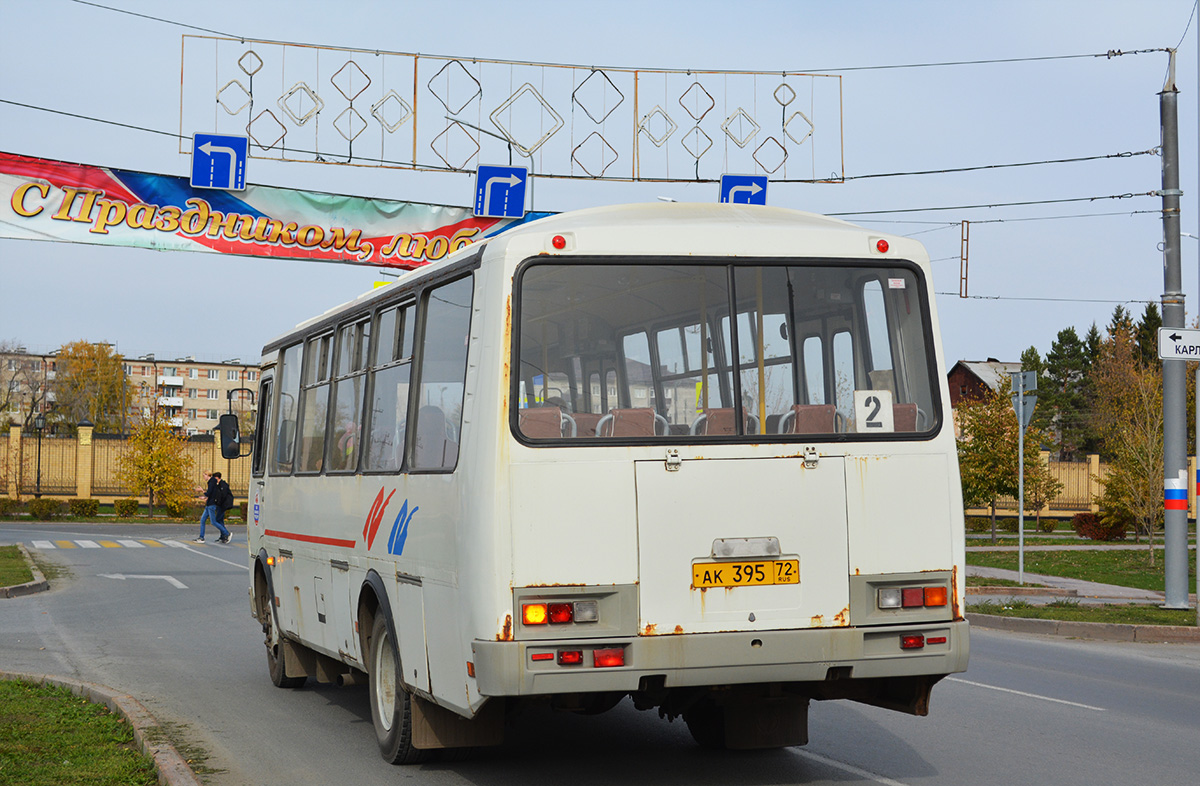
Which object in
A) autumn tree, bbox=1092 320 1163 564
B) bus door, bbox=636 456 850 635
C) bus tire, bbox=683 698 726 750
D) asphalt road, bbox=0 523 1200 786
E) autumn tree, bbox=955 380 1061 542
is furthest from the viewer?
autumn tree, bbox=955 380 1061 542

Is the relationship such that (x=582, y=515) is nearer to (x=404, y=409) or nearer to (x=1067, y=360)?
(x=404, y=409)

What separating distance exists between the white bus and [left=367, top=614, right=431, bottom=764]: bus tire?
0.06 metres

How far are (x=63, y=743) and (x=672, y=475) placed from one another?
443 cm

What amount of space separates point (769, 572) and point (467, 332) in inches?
79.6

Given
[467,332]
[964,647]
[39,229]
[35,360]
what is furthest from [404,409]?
[35,360]

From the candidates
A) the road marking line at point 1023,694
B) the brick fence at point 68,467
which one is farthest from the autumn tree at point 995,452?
the brick fence at point 68,467

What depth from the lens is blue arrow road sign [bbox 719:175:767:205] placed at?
2338 cm

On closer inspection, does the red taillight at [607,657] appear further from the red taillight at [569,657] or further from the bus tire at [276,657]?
the bus tire at [276,657]

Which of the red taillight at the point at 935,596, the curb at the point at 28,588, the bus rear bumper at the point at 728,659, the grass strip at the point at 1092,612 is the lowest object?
the curb at the point at 28,588

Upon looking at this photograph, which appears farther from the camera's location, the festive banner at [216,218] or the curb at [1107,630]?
the festive banner at [216,218]

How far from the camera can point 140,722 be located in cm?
880

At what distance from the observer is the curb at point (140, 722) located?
7199 mm

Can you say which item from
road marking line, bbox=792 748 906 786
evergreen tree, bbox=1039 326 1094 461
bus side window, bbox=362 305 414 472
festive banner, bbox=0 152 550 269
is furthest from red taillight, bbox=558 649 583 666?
evergreen tree, bbox=1039 326 1094 461

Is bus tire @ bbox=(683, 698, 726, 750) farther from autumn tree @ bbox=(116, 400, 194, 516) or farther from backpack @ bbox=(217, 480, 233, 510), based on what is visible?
autumn tree @ bbox=(116, 400, 194, 516)
